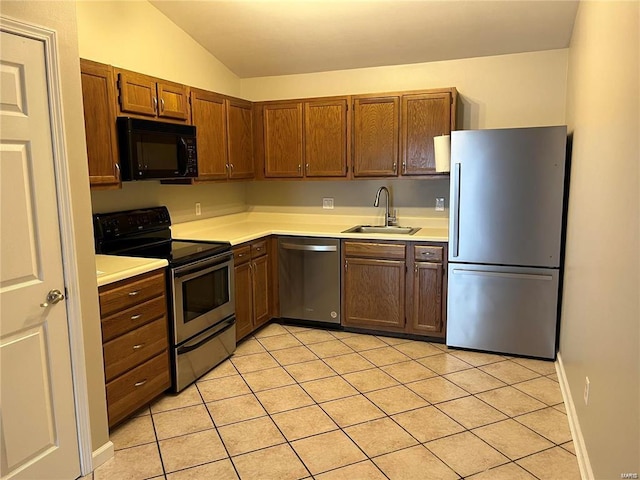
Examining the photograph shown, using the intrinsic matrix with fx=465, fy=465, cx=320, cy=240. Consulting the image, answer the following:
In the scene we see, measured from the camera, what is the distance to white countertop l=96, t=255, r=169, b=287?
239 centimetres

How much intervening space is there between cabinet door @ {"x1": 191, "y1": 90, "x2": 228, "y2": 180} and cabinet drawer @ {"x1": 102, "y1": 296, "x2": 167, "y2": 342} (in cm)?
129

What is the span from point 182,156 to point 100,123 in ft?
2.29

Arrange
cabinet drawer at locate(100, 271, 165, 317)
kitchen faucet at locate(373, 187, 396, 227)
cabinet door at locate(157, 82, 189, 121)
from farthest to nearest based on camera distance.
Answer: kitchen faucet at locate(373, 187, 396, 227) → cabinet door at locate(157, 82, 189, 121) → cabinet drawer at locate(100, 271, 165, 317)

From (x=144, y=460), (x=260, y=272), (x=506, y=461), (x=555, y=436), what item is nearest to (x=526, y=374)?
(x=555, y=436)

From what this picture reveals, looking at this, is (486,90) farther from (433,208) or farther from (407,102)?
(433,208)

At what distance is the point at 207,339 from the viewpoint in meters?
3.22

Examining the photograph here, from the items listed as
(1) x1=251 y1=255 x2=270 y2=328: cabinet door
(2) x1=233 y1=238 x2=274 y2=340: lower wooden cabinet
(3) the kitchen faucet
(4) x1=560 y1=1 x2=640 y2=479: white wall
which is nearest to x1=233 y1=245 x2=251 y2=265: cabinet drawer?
(2) x1=233 y1=238 x2=274 y2=340: lower wooden cabinet

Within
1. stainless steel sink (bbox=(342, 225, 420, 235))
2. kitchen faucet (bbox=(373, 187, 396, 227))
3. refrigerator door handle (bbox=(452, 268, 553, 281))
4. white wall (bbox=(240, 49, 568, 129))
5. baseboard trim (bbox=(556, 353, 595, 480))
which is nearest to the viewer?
baseboard trim (bbox=(556, 353, 595, 480))

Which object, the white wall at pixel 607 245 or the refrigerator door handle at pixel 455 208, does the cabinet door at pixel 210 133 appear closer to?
the refrigerator door handle at pixel 455 208

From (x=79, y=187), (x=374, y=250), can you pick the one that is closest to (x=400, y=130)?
(x=374, y=250)

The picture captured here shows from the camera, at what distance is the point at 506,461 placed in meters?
2.26

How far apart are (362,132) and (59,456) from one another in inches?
124

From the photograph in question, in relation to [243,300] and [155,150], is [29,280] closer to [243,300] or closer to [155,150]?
[155,150]

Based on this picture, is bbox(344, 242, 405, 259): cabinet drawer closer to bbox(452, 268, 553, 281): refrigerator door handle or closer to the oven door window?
bbox(452, 268, 553, 281): refrigerator door handle
